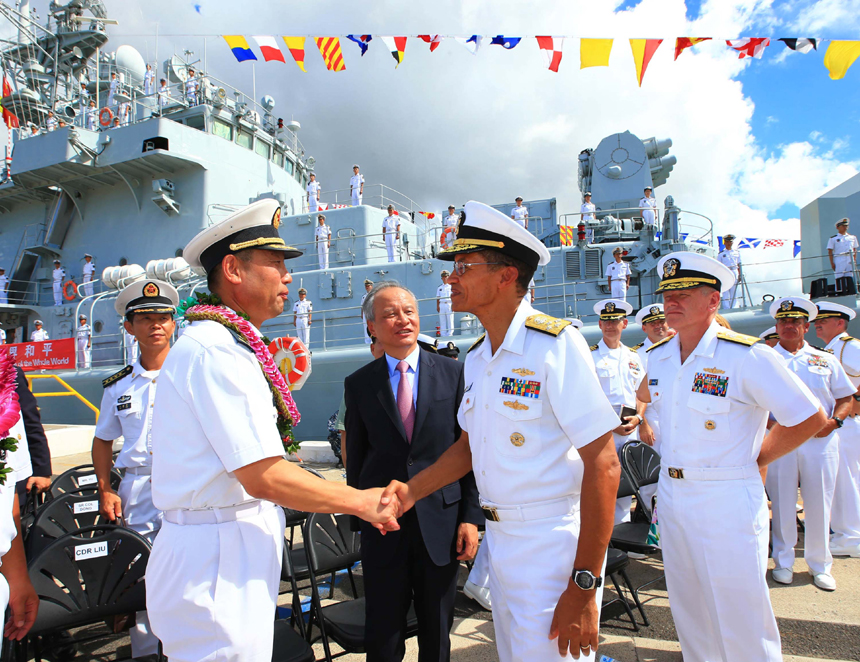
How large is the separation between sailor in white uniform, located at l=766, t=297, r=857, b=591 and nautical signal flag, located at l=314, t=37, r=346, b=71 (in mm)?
8436

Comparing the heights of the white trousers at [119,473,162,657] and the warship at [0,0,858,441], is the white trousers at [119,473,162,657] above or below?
below

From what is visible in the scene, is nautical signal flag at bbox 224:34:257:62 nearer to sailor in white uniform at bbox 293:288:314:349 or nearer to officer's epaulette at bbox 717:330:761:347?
sailor in white uniform at bbox 293:288:314:349

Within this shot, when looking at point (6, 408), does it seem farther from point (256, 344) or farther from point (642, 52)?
point (642, 52)

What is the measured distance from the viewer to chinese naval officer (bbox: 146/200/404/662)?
1.37 metres

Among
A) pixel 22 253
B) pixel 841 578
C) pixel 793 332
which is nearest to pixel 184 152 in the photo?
pixel 22 253

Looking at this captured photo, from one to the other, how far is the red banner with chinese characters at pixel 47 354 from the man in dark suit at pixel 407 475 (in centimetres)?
1170

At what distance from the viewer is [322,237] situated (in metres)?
12.4

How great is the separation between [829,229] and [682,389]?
9769 mm

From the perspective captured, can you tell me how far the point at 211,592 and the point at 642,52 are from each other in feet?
30.5

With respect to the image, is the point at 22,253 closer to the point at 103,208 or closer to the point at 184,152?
the point at 103,208

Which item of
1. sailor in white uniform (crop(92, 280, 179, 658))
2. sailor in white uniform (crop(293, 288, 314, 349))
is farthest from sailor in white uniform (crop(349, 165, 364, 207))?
sailor in white uniform (crop(92, 280, 179, 658))

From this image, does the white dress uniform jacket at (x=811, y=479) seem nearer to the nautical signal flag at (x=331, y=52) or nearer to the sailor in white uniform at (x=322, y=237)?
the nautical signal flag at (x=331, y=52)

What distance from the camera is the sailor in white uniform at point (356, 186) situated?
47.3 ft

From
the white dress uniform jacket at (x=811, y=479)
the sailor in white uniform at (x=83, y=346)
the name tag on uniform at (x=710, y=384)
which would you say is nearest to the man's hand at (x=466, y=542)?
the name tag on uniform at (x=710, y=384)
